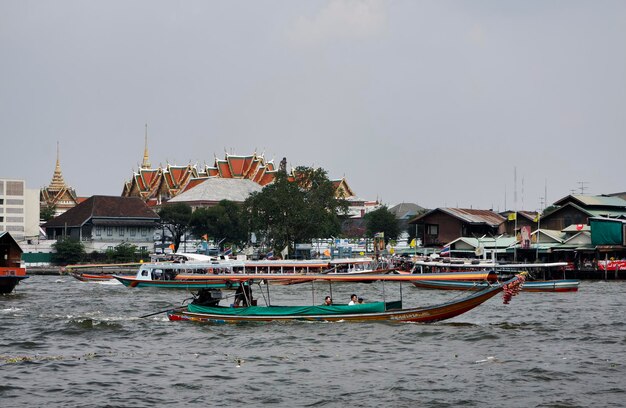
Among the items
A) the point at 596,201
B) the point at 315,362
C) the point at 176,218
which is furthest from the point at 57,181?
the point at 315,362

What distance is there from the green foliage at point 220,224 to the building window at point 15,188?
59.8 feet

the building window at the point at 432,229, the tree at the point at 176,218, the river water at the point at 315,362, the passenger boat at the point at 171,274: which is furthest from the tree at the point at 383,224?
the river water at the point at 315,362

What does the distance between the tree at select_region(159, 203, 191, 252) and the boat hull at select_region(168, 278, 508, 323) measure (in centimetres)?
7093

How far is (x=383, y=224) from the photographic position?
113 meters

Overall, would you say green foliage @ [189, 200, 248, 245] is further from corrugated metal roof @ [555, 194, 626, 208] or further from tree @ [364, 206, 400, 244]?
corrugated metal roof @ [555, 194, 626, 208]

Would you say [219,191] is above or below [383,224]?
above

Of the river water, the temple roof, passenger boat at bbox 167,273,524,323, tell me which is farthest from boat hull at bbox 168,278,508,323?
the temple roof

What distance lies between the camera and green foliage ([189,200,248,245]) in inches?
3883

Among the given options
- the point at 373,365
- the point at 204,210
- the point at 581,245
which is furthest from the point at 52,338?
the point at 204,210

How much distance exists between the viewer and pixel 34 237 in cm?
10069

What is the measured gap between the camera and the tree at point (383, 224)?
113250mm

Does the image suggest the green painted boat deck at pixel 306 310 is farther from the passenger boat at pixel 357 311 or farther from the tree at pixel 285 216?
the tree at pixel 285 216

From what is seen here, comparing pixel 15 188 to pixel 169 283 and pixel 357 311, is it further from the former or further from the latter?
pixel 357 311

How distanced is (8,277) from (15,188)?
60523 millimetres
